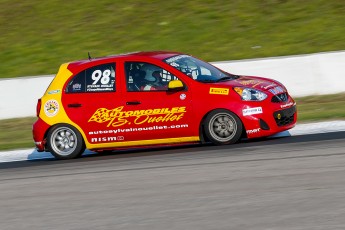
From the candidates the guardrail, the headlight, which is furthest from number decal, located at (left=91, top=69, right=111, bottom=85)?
the guardrail

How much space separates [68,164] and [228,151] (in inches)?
92.6

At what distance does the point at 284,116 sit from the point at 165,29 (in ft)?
39.4

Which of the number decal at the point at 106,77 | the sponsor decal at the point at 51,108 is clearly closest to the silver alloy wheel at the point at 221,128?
the number decal at the point at 106,77

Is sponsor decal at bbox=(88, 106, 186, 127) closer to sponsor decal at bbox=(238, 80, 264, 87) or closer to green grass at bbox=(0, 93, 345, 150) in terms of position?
sponsor decal at bbox=(238, 80, 264, 87)

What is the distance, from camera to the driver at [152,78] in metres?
11.4

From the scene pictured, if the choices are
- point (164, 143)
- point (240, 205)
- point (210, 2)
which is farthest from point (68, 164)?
point (210, 2)

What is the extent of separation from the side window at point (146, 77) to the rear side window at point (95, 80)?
10.1 inches

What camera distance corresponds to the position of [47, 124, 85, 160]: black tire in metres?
11.7

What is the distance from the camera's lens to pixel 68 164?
1127 centimetres

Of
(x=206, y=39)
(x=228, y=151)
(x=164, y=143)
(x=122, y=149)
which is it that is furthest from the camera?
(x=206, y=39)

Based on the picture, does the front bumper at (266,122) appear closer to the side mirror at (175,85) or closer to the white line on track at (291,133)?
the white line on track at (291,133)

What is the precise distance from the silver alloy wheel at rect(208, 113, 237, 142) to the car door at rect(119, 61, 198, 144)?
0.98 feet

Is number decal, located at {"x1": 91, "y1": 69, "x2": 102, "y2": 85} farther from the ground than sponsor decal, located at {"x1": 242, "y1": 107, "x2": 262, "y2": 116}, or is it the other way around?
number decal, located at {"x1": 91, "y1": 69, "x2": 102, "y2": 85}

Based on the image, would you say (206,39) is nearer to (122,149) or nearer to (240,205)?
(122,149)
